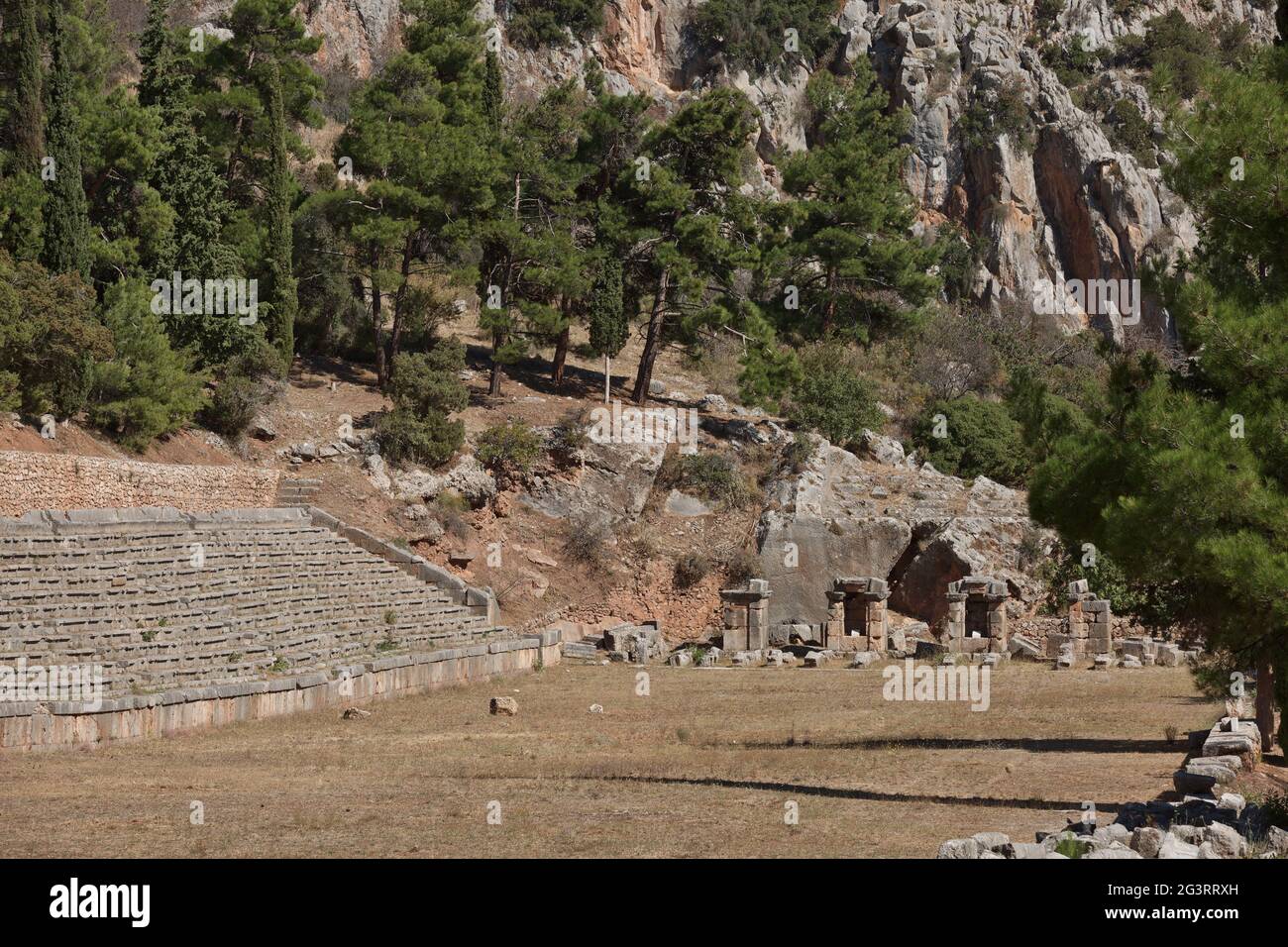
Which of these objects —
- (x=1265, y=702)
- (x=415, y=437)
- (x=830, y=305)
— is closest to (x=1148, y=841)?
(x=1265, y=702)

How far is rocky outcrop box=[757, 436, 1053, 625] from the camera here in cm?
3622

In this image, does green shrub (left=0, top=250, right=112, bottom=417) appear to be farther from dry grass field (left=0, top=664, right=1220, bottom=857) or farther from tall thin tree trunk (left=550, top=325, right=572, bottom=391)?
tall thin tree trunk (left=550, top=325, right=572, bottom=391)

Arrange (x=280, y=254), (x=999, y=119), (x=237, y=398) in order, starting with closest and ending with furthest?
(x=237, y=398) → (x=280, y=254) → (x=999, y=119)

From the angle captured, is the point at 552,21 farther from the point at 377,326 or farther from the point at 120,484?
the point at 120,484

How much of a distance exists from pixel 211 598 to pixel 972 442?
83.6ft

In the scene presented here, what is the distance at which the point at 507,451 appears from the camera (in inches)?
1495

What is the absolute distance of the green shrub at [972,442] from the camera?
43750 mm

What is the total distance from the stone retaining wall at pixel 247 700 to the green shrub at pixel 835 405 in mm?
15391

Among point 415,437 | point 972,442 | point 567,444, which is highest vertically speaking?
point 972,442

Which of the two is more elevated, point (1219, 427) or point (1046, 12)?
point (1046, 12)

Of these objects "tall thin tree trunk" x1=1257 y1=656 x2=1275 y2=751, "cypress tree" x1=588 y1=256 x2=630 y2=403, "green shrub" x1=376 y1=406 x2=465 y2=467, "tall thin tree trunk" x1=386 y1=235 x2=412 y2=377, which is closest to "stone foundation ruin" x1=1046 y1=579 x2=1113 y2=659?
"cypress tree" x1=588 y1=256 x2=630 y2=403

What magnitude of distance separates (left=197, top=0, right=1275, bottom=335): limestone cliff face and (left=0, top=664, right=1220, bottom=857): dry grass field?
148 ft
